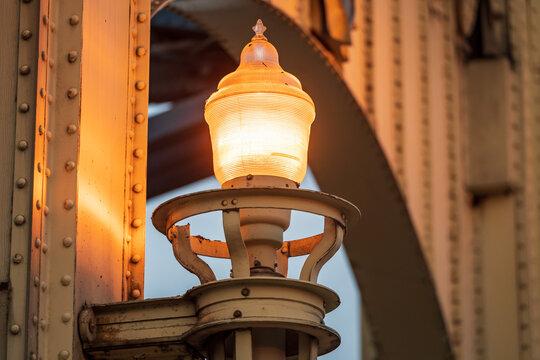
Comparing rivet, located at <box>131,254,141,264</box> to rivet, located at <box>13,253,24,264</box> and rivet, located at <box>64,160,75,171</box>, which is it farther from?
rivet, located at <box>13,253,24,264</box>

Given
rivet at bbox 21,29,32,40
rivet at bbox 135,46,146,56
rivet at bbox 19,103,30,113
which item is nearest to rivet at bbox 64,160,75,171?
rivet at bbox 19,103,30,113

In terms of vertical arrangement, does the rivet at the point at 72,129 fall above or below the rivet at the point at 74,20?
below

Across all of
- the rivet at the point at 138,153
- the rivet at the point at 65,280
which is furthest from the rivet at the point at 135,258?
the rivet at the point at 65,280

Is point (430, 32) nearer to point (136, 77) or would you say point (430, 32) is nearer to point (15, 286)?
point (136, 77)

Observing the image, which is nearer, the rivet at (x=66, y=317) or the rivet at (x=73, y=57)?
the rivet at (x=66, y=317)

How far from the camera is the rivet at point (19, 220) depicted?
4777 millimetres

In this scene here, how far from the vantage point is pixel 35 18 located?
507 cm

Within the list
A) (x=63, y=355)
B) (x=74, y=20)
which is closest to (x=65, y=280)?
(x=63, y=355)

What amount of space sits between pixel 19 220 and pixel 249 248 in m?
0.87

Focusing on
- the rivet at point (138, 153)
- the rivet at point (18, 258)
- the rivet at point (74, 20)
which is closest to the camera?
the rivet at point (18, 258)

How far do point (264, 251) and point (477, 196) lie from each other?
7.32 m

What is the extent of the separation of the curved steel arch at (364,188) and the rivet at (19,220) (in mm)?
4421

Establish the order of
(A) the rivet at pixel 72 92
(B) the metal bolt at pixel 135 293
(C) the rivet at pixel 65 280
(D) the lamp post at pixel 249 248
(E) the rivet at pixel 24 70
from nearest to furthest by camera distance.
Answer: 1. (D) the lamp post at pixel 249 248
2. (C) the rivet at pixel 65 280
3. (E) the rivet at pixel 24 70
4. (A) the rivet at pixel 72 92
5. (B) the metal bolt at pixel 135 293

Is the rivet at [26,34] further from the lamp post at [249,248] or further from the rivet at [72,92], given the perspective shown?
the lamp post at [249,248]
